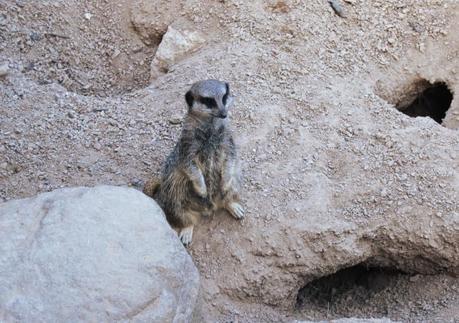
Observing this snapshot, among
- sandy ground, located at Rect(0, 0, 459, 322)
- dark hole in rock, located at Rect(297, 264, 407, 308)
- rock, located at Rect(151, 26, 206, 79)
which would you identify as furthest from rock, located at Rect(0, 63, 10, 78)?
dark hole in rock, located at Rect(297, 264, 407, 308)

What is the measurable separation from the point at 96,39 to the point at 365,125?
74.4 inches

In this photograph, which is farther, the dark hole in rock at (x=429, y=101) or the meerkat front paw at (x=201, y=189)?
the dark hole in rock at (x=429, y=101)

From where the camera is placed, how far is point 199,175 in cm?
364

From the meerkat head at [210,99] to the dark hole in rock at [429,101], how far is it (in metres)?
1.70

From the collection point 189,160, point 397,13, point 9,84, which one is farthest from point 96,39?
point 397,13

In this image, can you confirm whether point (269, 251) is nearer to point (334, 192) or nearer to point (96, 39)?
point (334, 192)

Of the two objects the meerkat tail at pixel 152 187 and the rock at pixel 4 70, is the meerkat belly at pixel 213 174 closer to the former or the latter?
the meerkat tail at pixel 152 187

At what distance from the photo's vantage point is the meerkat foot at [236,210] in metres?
3.68

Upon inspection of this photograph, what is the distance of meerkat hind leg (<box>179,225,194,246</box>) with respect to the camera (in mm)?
3666

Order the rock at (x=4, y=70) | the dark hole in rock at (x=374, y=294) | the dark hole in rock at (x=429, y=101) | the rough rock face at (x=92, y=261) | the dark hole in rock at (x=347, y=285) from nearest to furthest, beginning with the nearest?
the rough rock face at (x=92, y=261) → the dark hole in rock at (x=374, y=294) → the dark hole in rock at (x=347, y=285) → the rock at (x=4, y=70) → the dark hole in rock at (x=429, y=101)

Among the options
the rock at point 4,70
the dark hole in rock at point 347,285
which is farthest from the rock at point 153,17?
the dark hole in rock at point 347,285

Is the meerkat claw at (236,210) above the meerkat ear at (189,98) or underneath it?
underneath

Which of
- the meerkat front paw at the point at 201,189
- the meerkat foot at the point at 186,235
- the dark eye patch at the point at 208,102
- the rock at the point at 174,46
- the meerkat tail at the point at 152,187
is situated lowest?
the meerkat foot at the point at 186,235

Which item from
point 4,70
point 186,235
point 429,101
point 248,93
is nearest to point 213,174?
point 186,235
